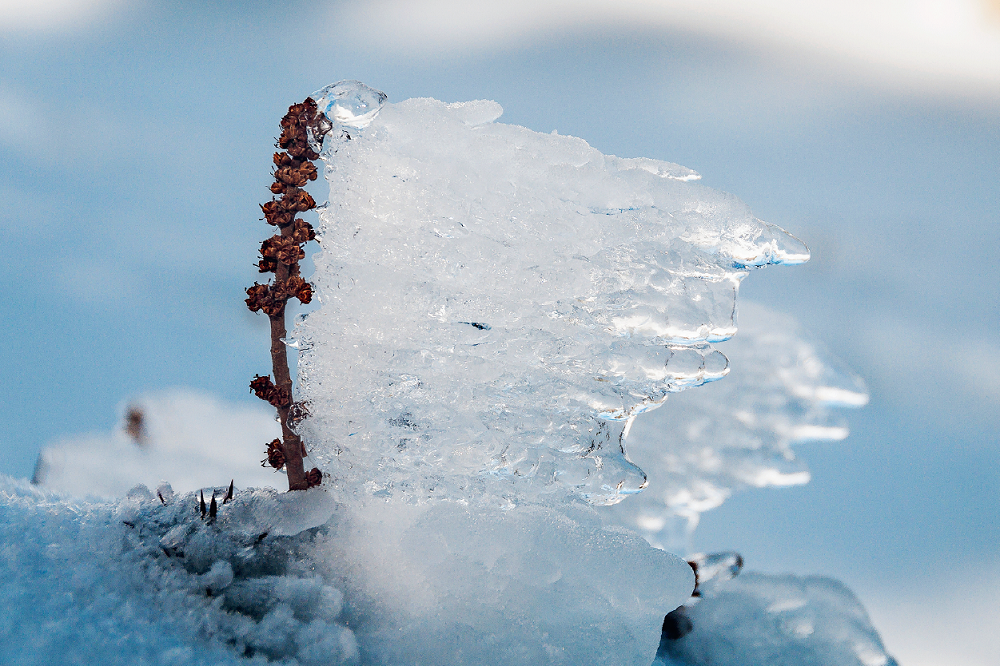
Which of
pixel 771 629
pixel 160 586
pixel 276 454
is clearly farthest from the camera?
pixel 771 629

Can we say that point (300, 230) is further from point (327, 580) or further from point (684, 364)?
point (684, 364)

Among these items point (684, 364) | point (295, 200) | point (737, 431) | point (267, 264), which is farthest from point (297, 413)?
point (737, 431)

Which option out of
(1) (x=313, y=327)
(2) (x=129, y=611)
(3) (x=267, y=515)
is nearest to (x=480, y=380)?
(1) (x=313, y=327)

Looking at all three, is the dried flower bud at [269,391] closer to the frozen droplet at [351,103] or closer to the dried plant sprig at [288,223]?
the dried plant sprig at [288,223]

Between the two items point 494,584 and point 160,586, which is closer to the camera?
point 160,586

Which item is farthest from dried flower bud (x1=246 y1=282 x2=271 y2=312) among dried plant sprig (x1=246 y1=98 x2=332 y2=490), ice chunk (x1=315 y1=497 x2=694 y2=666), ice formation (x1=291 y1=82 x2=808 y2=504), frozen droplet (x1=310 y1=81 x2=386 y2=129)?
ice chunk (x1=315 y1=497 x2=694 y2=666)

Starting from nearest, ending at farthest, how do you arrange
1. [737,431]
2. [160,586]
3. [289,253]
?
[160,586], [289,253], [737,431]

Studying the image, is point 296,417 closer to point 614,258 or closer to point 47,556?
point 47,556
